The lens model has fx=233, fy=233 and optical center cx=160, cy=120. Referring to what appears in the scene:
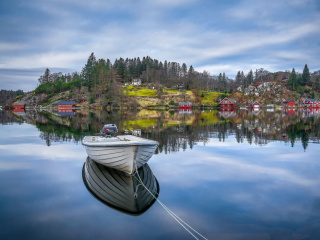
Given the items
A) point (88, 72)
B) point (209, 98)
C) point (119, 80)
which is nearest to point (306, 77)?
point (209, 98)

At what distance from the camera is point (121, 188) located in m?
12.8

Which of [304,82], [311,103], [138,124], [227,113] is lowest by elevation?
[138,124]

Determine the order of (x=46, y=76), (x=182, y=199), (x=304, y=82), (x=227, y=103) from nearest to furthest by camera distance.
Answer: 1. (x=182, y=199)
2. (x=227, y=103)
3. (x=304, y=82)
4. (x=46, y=76)

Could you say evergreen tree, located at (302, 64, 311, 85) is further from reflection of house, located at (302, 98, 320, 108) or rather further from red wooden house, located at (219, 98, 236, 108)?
red wooden house, located at (219, 98, 236, 108)

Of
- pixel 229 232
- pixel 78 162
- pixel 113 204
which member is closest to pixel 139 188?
pixel 113 204

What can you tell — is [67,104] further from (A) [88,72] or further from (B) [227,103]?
(B) [227,103]

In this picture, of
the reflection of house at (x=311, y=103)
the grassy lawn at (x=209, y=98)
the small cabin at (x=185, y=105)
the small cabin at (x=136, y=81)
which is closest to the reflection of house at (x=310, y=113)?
the reflection of house at (x=311, y=103)

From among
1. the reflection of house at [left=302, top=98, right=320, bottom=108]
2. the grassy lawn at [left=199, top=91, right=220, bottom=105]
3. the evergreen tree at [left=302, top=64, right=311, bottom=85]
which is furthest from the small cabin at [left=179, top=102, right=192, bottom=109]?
the evergreen tree at [left=302, top=64, right=311, bottom=85]

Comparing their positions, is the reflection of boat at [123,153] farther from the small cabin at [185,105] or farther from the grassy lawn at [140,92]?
the grassy lawn at [140,92]

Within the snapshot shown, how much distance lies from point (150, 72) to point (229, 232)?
168733mm

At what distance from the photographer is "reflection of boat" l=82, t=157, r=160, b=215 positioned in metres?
11.0

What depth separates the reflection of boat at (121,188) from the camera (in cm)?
1098

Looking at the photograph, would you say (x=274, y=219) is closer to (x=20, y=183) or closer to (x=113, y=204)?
(x=113, y=204)

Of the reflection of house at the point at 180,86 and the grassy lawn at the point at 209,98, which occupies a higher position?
the reflection of house at the point at 180,86
